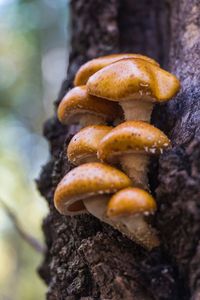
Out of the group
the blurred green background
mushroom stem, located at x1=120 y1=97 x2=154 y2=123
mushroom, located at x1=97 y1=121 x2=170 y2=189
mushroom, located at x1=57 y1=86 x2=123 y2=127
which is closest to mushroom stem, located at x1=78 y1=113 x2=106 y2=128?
mushroom, located at x1=57 y1=86 x2=123 y2=127

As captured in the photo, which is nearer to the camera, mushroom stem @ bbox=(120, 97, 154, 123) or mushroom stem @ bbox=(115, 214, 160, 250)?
mushroom stem @ bbox=(115, 214, 160, 250)

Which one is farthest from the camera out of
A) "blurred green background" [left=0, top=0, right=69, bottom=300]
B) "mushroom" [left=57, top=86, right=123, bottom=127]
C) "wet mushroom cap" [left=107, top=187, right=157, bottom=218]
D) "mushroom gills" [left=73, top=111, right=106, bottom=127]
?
"blurred green background" [left=0, top=0, right=69, bottom=300]

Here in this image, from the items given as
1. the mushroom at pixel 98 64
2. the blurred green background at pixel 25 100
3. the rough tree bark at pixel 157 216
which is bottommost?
the blurred green background at pixel 25 100

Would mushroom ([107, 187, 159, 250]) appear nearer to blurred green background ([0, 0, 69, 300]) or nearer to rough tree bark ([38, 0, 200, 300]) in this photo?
rough tree bark ([38, 0, 200, 300])

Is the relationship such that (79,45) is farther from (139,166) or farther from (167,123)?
(139,166)

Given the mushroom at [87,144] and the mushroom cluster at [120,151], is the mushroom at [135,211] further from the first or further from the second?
the mushroom at [87,144]

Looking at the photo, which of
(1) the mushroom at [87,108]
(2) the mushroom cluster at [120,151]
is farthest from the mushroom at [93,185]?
(1) the mushroom at [87,108]

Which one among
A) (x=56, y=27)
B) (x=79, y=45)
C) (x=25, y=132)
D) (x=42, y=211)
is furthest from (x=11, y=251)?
(x=79, y=45)

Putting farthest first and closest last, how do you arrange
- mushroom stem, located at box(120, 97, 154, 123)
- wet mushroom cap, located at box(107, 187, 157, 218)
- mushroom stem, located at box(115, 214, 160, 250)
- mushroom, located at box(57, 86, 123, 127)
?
mushroom, located at box(57, 86, 123, 127) < mushroom stem, located at box(120, 97, 154, 123) < mushroom stem, located at box(115, 214, 160, 250) < wet mushroom cap, located at box(107, 187, 157, 218)
